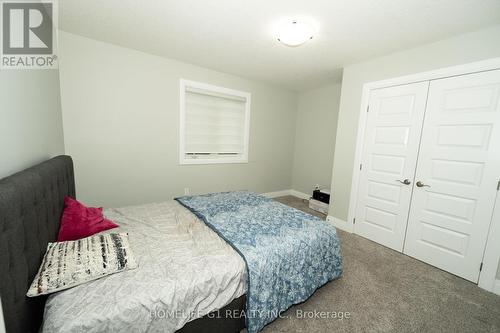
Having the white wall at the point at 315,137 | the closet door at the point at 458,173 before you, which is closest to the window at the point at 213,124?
the white wall at the point at 315,137

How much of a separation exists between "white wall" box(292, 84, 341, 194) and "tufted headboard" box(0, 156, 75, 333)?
4.19m

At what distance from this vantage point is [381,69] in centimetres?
266

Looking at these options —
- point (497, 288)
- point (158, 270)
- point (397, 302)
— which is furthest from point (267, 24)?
point (497, 288)

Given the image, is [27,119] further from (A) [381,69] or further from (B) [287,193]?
(B) [287,193]

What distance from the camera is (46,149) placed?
1.82 metres

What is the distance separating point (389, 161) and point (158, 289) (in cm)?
293

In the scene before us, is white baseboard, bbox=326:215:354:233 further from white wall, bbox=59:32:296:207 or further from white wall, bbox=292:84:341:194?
white wall, bbox=59:32:296:207

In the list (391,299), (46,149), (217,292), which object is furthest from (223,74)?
(391,299)

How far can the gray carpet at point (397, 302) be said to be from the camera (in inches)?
59.7

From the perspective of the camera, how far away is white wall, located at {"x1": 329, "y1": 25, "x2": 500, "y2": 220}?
198cm

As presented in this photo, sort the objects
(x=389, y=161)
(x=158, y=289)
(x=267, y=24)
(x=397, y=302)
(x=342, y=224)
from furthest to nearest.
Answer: (x=342, y=224) < (x=389, y=161) < (x=267, y=24) < (x=397, y=302) < (x=158, y=289)

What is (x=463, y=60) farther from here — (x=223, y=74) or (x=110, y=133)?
(x=110, y=133)

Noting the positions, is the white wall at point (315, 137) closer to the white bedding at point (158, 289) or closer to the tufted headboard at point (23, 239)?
the white bedding at point (158, 289)

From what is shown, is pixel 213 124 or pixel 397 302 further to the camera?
pixel 213 124
